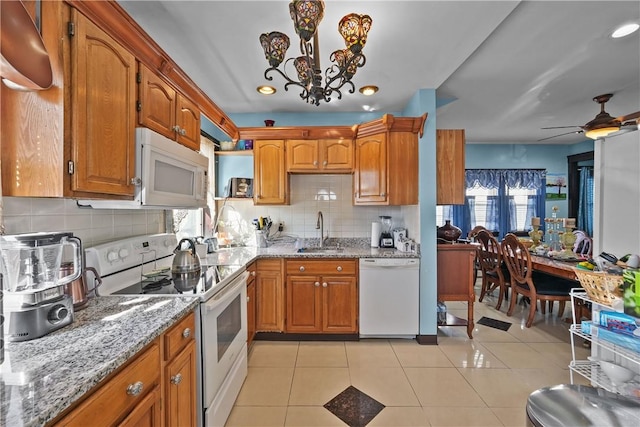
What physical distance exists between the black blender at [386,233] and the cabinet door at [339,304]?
63cm

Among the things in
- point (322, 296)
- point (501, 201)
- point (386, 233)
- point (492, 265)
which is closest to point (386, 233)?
point (386, 233)

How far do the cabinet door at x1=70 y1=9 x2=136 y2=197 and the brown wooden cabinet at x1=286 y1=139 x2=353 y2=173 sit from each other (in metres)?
1.77

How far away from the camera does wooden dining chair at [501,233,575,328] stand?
9.99 ft

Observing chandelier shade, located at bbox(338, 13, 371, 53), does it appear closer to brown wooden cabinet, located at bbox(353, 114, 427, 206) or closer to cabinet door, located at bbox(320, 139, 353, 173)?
brown wooden cabinet, located at bbox(353, 114, 427, 206)

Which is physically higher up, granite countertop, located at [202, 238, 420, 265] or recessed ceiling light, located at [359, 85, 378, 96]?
recessed ceiling light, located at [359, 85, 378, 96]

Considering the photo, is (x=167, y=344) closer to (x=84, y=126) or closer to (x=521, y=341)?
(x=84, y=126)

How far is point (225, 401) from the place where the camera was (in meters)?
1.72

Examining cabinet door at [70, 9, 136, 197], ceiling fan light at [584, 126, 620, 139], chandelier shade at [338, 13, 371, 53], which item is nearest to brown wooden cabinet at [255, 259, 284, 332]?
cabinet door at [70, 9, 136, 197]

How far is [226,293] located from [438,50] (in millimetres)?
2277

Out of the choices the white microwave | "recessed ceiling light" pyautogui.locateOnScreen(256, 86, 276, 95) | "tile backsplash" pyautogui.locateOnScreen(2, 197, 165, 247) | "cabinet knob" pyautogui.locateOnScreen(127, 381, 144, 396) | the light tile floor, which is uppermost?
"recessed ceiling light" pyautogui.locateOnScreen(256, 86, 276, 95)

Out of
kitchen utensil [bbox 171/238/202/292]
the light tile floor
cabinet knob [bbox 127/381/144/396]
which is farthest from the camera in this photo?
the light tile floor

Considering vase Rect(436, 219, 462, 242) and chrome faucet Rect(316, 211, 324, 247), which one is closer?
vase Rect(436, 219, 462, 242)

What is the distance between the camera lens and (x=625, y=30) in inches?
78.7

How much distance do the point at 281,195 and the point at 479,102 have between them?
8.72ft
